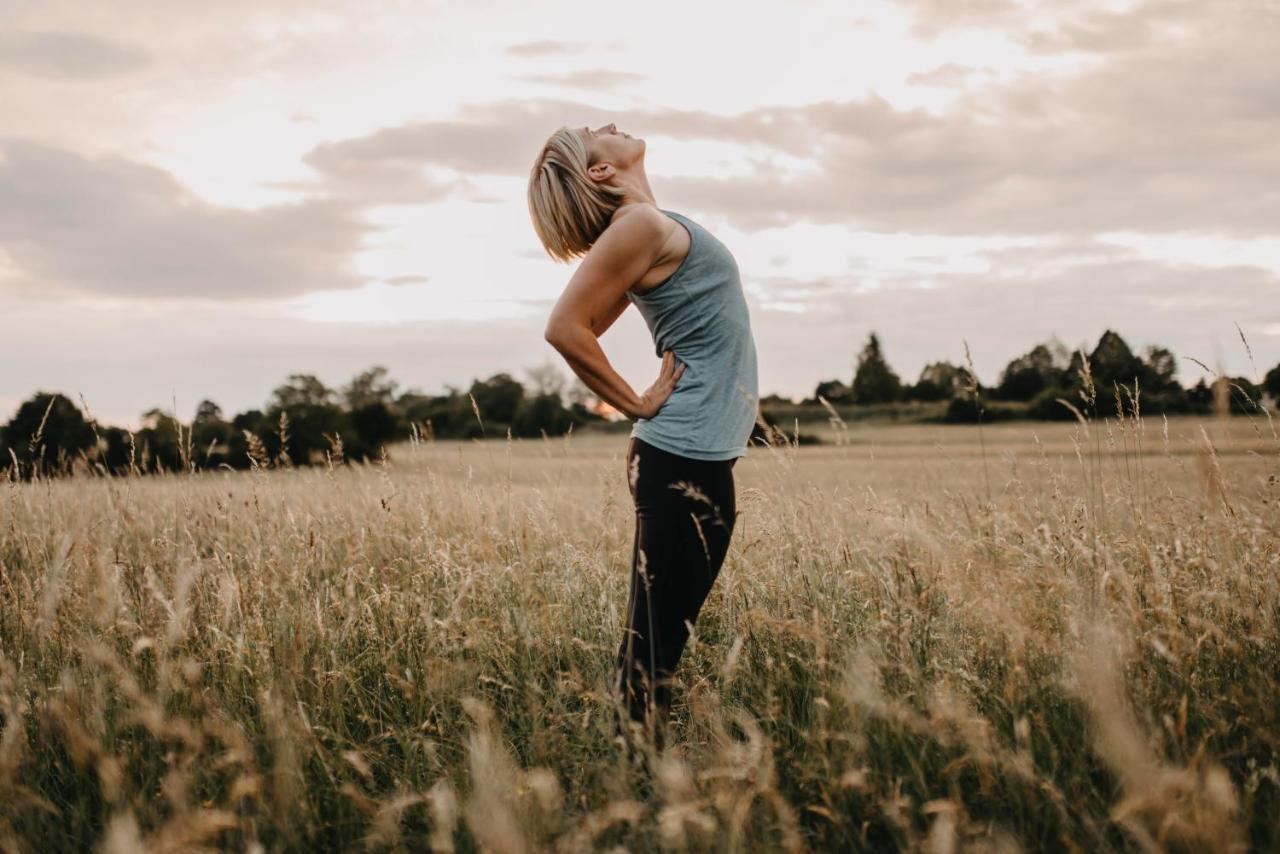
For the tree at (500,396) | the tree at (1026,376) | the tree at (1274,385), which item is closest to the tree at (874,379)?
the tree at (1026,376)

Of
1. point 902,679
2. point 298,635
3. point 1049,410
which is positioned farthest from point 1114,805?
point 1049,410

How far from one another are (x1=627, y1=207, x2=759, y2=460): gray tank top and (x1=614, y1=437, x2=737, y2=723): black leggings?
0.20ft

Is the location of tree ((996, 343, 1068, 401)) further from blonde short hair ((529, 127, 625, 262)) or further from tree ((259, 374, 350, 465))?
blonde short hair ((529, 127, 625, 262))

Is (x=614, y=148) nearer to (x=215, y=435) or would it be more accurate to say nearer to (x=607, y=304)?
(x=607, y=304)

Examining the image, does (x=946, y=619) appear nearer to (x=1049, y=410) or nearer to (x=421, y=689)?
(x=421, y=689)

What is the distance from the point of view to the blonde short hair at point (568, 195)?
308 cm

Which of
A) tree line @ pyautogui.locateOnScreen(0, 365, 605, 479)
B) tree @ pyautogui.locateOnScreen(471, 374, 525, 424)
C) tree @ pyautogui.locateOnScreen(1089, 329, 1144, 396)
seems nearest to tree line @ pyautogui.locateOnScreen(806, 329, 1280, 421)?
tree @ pyautogui.locateOnScreen(1089, 329, 1144, 396)

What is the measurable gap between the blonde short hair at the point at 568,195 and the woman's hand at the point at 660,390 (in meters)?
0.59

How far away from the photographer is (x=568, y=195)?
3.09m

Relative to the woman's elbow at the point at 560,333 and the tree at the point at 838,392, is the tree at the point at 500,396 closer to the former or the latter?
the tree at the point at 838,392

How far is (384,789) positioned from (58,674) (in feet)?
5.82

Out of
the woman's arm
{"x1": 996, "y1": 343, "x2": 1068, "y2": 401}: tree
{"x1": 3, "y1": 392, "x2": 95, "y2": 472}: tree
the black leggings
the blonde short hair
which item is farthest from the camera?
{"x1": 996, "y1": 343, "x2": 1068, "y2": 401}: tree

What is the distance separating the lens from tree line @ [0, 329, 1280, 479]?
17.0 feet

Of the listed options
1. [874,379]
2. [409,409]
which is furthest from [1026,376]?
[409,409]
